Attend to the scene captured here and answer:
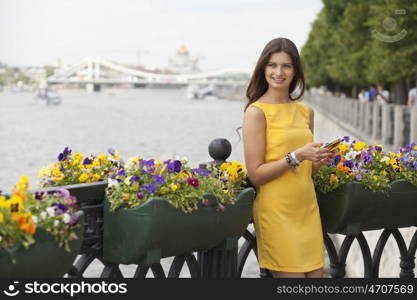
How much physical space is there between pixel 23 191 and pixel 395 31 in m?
21.1

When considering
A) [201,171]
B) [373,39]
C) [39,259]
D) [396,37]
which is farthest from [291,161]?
[373,39]

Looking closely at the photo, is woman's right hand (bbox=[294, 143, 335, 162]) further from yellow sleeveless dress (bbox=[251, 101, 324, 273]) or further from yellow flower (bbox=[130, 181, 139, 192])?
yellow flower (bbox=[130, 181, 139, 192])

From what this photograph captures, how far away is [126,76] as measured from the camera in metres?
176

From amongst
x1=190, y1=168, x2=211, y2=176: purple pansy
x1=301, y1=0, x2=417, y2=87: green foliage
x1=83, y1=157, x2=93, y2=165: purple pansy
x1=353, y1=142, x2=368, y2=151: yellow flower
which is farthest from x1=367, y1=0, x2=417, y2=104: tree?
x1=83, y1=157, x2=93, y2=165: purple pansy

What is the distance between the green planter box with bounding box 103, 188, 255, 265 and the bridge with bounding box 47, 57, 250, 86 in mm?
151872

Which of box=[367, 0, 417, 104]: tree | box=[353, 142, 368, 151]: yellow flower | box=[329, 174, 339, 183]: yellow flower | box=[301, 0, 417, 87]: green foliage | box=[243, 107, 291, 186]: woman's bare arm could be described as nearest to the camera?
box=[243, 107, 291, 186]: woman's bare arm

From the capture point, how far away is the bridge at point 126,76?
522 feet

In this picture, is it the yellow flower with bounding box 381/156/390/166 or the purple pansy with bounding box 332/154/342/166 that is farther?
the yellow flower with bounding box 381/156/390/166

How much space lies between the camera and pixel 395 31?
22.5 meters

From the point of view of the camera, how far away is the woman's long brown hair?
3398 millimetres

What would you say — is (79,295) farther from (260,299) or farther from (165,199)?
(260,299)

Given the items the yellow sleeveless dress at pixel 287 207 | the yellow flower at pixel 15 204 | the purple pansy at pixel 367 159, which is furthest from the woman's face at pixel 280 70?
the yellow flower at pixel 15 204

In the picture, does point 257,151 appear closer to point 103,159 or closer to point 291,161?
point 291,161

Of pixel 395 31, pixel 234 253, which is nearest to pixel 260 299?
pixel 234 253
